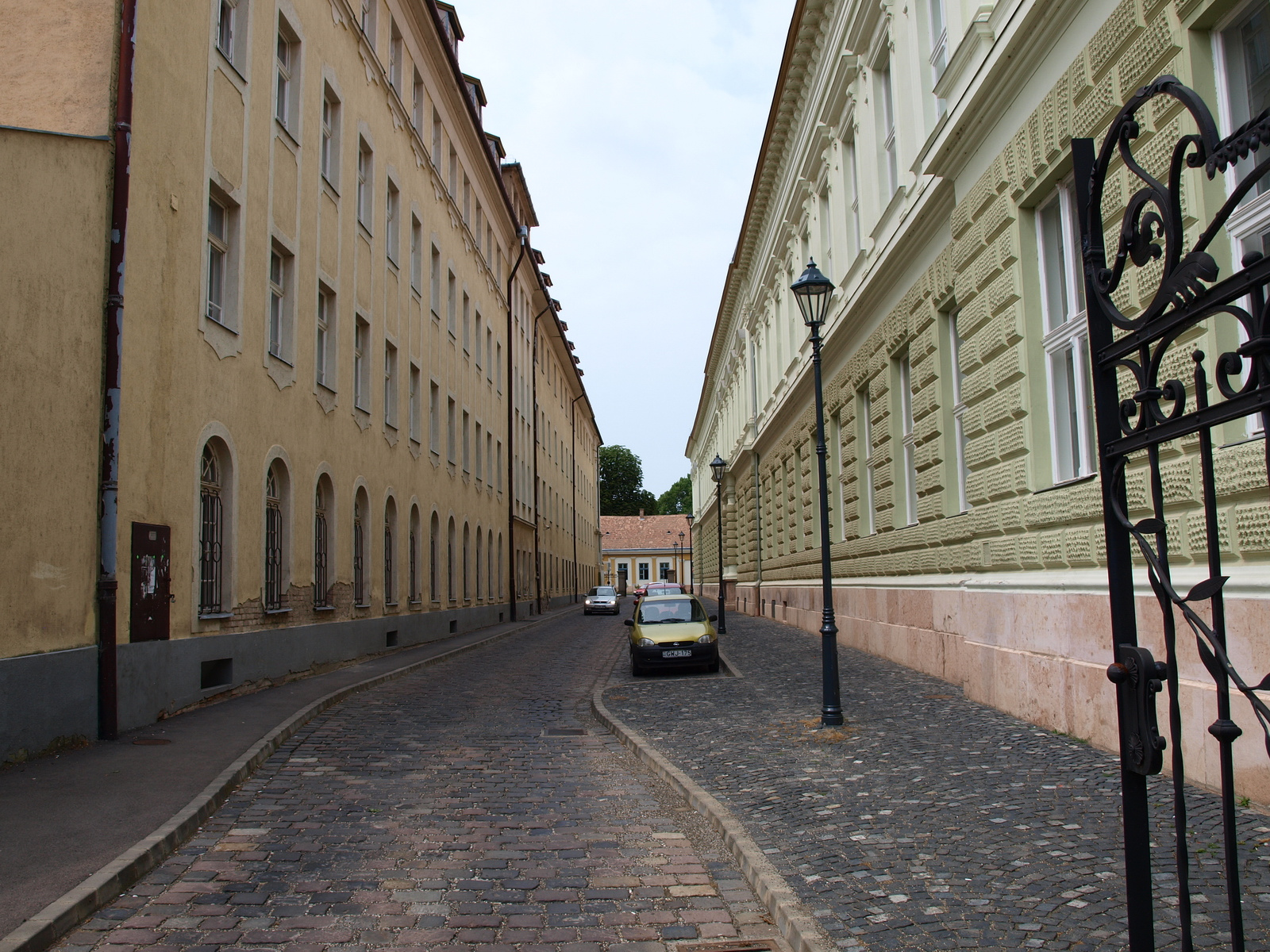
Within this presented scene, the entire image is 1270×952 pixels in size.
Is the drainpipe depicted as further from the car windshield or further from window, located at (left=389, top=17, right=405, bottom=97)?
the car windshield

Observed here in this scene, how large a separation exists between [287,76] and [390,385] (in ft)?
23.9

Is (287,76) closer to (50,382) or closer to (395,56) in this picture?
(395,56)

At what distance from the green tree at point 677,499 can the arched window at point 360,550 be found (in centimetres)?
9797

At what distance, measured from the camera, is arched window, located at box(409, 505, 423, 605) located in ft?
77.5

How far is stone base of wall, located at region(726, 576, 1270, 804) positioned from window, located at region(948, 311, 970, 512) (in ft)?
4.20

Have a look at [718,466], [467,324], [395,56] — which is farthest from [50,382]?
[467,324]

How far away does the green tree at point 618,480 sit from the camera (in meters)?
106

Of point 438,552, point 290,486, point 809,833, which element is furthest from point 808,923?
point 438,552

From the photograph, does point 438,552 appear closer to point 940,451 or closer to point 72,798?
point 940,451

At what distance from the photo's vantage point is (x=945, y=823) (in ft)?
19.4

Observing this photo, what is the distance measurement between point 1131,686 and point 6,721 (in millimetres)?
8572

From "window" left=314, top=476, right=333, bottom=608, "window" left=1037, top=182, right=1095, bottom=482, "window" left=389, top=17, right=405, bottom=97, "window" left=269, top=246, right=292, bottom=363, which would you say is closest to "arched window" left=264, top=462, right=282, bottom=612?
"window" left=314, top=476, right=333, bottom=608

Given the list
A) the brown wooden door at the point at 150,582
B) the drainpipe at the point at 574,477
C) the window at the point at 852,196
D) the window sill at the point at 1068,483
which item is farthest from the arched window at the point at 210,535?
the drainpipe at the point at 574,477

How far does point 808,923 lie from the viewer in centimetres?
441
